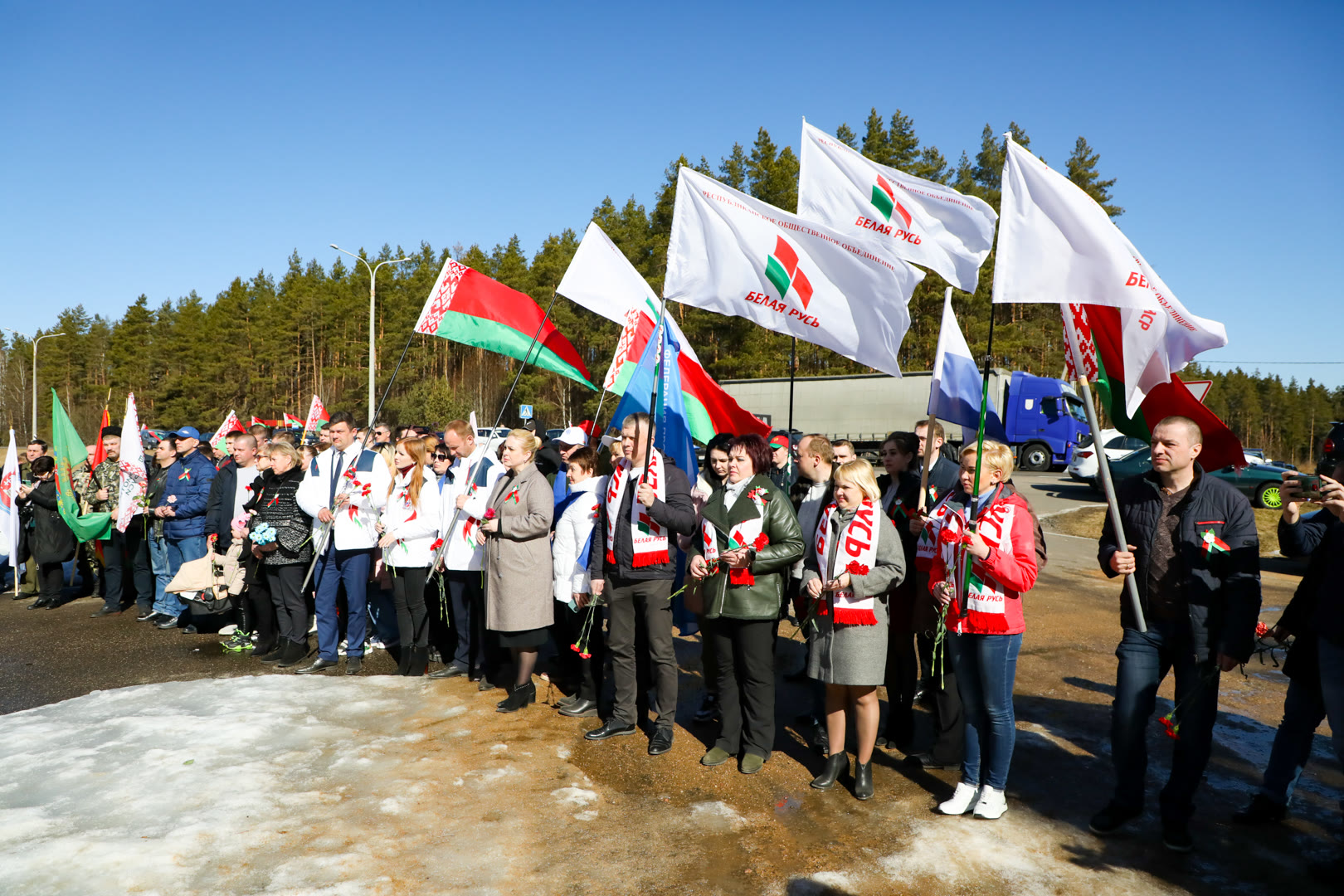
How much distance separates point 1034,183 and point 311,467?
227 inches

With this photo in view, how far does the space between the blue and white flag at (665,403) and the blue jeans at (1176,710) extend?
2755 millimetres

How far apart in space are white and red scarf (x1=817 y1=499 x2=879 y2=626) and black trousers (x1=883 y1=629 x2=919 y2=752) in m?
0.84

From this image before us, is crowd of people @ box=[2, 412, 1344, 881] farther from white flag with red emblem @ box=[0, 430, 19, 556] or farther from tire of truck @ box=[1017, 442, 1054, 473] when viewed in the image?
tire of truck @ box=[1017, 442, 1054, 473]

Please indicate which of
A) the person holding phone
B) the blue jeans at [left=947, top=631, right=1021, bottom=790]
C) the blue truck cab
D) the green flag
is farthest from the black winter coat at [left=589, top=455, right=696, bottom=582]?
the blue truck cab

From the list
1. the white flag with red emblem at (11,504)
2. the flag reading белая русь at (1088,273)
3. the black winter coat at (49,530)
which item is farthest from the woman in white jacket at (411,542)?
the white flag with red emblem at (11,504)

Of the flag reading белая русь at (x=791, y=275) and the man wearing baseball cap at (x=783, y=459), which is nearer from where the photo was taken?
the flag reading белая русь at (x=791, y=275)

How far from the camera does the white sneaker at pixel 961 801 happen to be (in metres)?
4.21

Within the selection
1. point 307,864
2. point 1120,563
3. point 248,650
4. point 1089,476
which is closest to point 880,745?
point 1120,563

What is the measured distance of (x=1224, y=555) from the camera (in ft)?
12.2

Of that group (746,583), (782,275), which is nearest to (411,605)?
(746,583)

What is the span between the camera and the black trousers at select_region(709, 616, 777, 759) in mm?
4805

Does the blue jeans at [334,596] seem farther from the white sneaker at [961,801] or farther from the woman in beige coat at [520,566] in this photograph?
the white sneaker at [961,801]

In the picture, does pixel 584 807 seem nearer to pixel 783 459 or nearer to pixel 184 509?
pixel 783 459

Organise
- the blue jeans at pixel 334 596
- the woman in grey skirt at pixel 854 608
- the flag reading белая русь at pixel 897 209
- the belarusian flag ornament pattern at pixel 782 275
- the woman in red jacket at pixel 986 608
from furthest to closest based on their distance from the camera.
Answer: the blue jeans at pixel 334 596 → the flag reading белая русь at pixel 897 209 → the belarusian flag ornament pattern at pixel 782 275 → the woman in grey skirt at pixel 854 608 → the woman in red jacket at pixel 986 608
